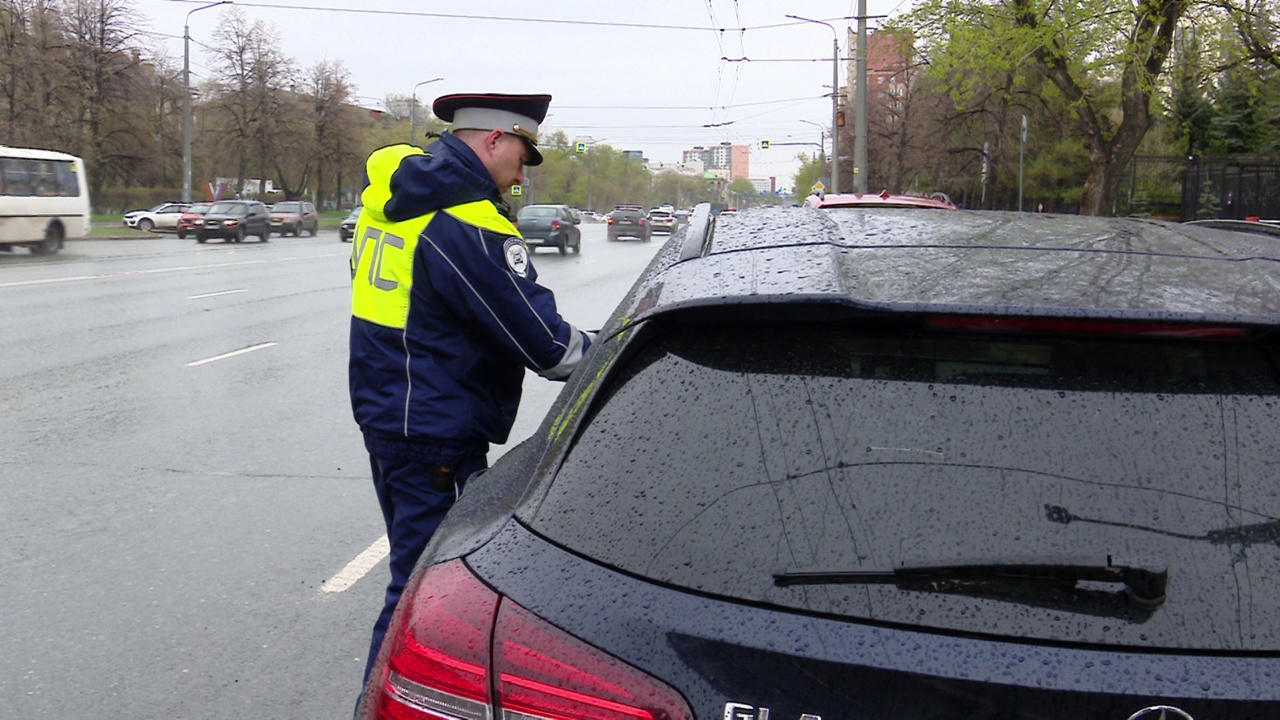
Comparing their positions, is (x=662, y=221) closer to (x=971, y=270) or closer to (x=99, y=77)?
(x=99, y=77)

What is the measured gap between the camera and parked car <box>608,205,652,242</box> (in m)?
47.1

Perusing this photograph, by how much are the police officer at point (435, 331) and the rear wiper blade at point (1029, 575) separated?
1.55 m

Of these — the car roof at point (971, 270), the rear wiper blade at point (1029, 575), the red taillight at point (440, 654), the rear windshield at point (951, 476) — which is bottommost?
the red taillight at point (440, 654)

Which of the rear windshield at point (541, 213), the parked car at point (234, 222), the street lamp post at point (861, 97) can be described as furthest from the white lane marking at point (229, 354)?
the parked car at point (234, 222)

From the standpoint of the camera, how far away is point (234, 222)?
40.9 metres

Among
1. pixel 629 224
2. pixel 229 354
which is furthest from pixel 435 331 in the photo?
pixel 629 224

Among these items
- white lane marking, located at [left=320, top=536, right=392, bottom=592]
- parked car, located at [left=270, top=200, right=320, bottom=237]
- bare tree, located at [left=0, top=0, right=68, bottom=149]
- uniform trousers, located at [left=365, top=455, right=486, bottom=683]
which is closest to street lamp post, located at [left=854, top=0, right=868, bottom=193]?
white lane marking, located at [left=320, top=536, right=392, bottom=592]

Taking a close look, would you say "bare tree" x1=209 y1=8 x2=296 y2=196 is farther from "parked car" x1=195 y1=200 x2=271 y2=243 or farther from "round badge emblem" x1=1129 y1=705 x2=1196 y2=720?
"round badge emblem" x1=1129 y1=705 x2=1196 y2=720

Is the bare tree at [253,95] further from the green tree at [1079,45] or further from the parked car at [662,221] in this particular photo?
the green tree at [1079,45]

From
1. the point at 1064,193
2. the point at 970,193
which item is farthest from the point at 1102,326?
the point at 970,193

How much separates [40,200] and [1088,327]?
31125 millimetres

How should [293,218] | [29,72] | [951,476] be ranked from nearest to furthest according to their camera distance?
[951,476], [293,218], [29,72]

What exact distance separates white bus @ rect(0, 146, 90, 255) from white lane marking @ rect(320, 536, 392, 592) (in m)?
25.9

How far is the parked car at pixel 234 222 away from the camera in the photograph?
133 feet
